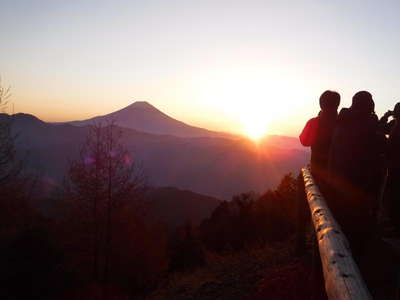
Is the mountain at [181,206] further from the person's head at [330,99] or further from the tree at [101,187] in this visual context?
the person's head at [330,99]

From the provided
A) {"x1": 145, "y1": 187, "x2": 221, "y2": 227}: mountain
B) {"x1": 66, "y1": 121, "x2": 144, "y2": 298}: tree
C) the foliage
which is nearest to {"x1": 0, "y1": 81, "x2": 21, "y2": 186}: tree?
{"x1": 66, "y1": 121, "x2": 144, "y2": 298}: tree

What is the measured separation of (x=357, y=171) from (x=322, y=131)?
168 cm

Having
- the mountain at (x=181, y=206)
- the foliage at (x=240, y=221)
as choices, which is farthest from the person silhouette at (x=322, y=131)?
the mountain at (x=181, y=206)

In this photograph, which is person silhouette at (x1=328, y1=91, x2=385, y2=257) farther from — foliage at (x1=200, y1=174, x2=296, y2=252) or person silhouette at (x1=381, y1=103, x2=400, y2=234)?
foliage at (x1=200, y1=174, x2=296, y2=252)

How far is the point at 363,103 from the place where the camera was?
13.0 ft

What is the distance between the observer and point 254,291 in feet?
19.6

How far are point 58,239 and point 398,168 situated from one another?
15.7 meters

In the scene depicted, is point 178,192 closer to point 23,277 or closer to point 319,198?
point 23,277

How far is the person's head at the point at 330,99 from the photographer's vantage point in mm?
5223

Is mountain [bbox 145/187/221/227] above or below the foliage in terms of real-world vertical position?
below

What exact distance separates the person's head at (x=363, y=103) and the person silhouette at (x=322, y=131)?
122 cm

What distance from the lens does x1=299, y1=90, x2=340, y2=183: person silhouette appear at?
524cm

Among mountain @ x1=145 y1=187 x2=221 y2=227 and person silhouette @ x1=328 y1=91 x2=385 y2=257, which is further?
mountain @ x1=145 y1=187 x2=221 y2=227

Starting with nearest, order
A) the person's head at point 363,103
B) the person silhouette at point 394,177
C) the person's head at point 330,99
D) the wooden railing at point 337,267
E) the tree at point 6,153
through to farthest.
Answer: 1. the wooden railing at point 337,267
2. the person's head at point 363,103
3. the person silhouette at point 394,177
4. the person's head at point 330,99
5. the tree at point 6,153
